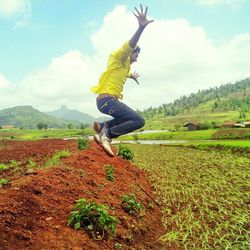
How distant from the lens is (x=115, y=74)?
7430 mm

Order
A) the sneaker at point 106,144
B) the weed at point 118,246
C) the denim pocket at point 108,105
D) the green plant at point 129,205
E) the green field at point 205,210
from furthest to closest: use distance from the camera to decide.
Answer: the green plant at point 129,205 < the sneaker at point 106,144 < the denim pocket at point 108,105 < the green field at point 205,210 < the weed at point 118,246

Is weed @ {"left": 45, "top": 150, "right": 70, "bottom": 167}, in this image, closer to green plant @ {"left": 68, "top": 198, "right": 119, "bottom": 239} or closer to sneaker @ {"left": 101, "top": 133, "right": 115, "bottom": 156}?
sneaker @ {"left": 101, "top": 133, "right": 115, "bottom": 156}

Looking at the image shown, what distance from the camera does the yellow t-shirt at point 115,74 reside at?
737cm

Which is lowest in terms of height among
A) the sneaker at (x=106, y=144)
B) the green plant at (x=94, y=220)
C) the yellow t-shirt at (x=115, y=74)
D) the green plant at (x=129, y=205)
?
the green plant at (x=129, y=205)

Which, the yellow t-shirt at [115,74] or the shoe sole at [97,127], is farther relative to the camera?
the shoe sole at [97,127]

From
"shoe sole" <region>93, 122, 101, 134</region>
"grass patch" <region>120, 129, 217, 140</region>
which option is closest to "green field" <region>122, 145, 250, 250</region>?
"shoe sole" <region>93, 122, 101, 134</region>

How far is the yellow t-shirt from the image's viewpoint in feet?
24.2

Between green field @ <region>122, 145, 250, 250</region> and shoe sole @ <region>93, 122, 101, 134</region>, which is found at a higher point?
shoe sole @ <region>93, 122, 101, 134</region>

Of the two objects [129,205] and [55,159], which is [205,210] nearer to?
[129,205]

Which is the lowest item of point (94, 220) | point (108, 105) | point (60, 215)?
point (94, 220)

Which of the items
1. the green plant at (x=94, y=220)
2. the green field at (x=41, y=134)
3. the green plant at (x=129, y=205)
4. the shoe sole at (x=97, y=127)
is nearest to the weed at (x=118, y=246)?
the green plant at (x=94, y=220)

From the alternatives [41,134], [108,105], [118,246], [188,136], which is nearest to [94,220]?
[118,246]

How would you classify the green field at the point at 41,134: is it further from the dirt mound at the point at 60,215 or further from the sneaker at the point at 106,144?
the sneaker at the point at 106,144

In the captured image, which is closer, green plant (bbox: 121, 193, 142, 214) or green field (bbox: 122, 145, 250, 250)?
green field (bbox: 122, 145, 250, 250)
